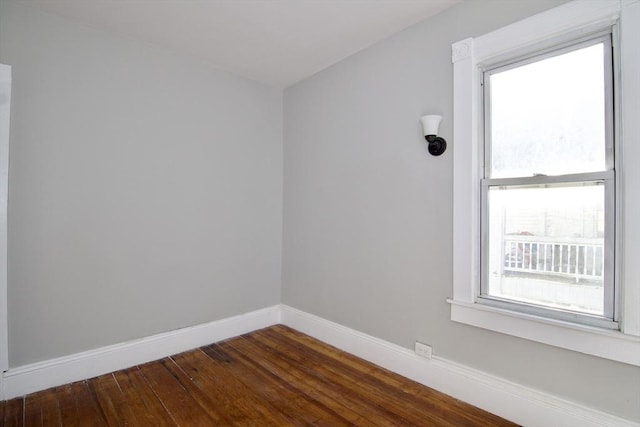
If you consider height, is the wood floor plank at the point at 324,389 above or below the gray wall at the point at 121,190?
below

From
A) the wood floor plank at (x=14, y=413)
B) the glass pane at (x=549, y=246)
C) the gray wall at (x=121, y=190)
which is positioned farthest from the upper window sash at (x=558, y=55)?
the wood floor plank at (x=14, y=413)

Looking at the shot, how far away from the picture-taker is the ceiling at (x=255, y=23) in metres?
2.25

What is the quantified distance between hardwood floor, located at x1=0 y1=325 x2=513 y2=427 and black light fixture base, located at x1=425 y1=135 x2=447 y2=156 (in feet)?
5.62

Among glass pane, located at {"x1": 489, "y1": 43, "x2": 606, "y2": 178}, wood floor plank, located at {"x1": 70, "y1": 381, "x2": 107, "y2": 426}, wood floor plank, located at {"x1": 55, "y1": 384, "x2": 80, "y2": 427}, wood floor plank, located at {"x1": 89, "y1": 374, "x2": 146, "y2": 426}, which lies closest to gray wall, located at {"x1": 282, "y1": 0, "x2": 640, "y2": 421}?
glass pane, located at {"x1": 489, "y1": 43, "x2": 606, "y2": 178}

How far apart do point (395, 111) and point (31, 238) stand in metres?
2.86

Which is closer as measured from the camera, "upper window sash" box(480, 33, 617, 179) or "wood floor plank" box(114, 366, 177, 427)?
"upper window sash" box(480, 33, 617, 179)

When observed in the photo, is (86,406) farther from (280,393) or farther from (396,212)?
(396,212)

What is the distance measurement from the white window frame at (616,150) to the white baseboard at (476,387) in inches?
12.9

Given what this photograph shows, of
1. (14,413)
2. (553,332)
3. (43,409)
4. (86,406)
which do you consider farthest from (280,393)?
(553,332)

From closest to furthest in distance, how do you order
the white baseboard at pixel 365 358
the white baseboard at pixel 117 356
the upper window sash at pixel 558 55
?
1. the upper window sash at pixel 558 55
2. the white baseboard at pixel 365 358
3. the white baseboard at pixel 117 356

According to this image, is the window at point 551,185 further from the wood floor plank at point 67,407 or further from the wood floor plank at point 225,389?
the wood floor plank at point 67,407

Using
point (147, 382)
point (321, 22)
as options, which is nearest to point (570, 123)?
point (321, 22)

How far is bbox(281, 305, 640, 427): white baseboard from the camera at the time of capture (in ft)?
5.79

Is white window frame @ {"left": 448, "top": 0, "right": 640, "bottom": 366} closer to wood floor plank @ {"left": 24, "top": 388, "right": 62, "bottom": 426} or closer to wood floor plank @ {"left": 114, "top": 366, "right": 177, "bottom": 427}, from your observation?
wood floor plank @ {"left": 114, "top": 366, "right": 177, "bottom": 427}
